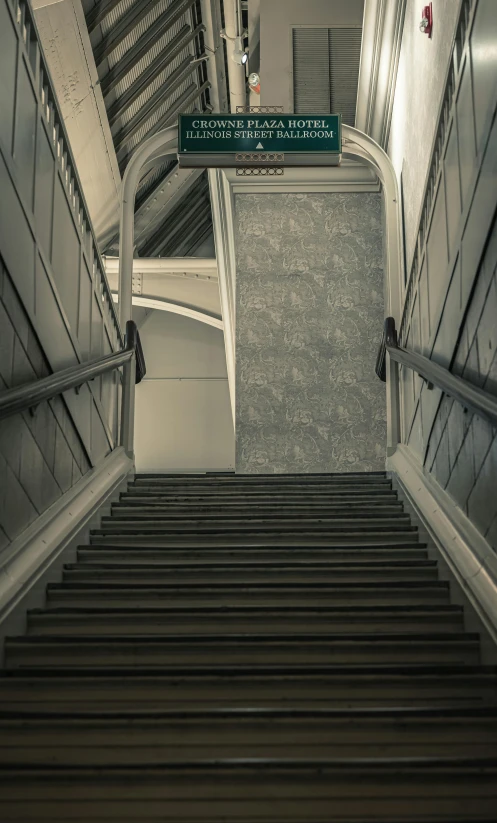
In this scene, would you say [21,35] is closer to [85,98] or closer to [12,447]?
[12,447]

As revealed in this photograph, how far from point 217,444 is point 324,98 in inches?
346

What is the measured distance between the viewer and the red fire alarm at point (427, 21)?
21.6 feet

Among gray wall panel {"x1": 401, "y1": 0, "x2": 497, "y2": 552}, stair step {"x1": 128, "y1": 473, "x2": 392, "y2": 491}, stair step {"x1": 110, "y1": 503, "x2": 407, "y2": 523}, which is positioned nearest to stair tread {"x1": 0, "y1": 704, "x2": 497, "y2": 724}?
gray wall panel {"x1": 401, "y1": 0, "x2": 497, "y2": 552}

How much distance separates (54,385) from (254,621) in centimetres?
146

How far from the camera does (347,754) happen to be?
2.73 metres

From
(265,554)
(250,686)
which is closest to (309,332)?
(265,554)

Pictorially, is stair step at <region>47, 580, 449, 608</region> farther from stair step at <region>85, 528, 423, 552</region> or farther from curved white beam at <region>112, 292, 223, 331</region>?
curved white beam at <region>112, 292, 223, 331</region>

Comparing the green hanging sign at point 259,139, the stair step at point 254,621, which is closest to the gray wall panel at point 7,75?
the stair step at point 254,621

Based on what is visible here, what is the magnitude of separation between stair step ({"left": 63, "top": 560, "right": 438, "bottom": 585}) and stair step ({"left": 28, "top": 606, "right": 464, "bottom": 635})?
39 centimetres

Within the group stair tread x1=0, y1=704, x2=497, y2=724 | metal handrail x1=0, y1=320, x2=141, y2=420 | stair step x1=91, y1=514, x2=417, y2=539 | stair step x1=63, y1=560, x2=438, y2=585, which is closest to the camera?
stair tread x1=0, y1=704, x2=497, y2=724

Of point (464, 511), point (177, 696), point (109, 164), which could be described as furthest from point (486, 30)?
point (109, 164)

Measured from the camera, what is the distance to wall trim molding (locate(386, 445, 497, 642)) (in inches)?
140

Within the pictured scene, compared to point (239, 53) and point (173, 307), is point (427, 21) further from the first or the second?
point (173, 307)

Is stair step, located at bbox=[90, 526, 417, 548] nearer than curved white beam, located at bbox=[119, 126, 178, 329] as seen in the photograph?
Yes
